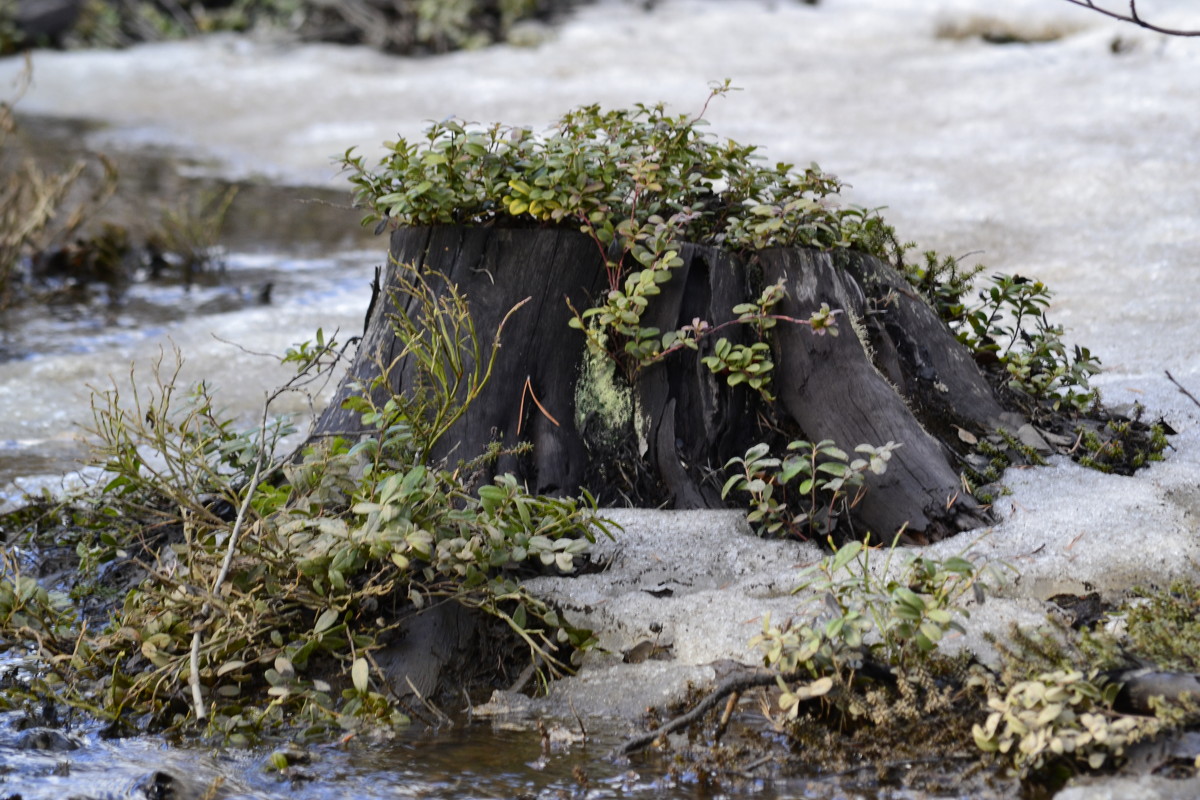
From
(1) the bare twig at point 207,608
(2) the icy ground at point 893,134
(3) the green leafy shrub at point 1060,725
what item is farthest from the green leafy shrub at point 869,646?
(1) the bare twig at point 207,608

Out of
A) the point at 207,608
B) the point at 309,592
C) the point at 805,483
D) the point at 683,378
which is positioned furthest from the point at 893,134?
the point at 207,608

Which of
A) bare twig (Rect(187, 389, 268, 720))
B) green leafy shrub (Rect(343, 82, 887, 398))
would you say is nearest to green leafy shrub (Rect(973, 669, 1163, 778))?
green leafy shrub (Rect(343, 82, 887, 398))

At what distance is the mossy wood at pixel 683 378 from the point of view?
315cm

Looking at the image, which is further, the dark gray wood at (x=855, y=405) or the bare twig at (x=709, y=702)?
the dark gray wood at (x=855, y=405)

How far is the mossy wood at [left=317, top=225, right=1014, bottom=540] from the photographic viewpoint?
3.15m

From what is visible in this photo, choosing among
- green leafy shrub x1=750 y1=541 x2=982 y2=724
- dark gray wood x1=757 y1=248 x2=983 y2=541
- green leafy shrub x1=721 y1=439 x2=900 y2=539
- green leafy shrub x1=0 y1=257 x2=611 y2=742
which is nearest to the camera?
green leafy shrub x1=750 y1=541 x2=982 y2=724

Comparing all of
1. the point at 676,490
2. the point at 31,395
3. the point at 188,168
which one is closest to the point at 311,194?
the point at 188,168

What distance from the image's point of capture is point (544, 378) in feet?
10.9

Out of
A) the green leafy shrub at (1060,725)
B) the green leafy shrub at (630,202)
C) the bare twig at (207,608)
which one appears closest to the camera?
the green leafy shrub at (1060,725)

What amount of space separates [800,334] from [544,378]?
0.78 metres

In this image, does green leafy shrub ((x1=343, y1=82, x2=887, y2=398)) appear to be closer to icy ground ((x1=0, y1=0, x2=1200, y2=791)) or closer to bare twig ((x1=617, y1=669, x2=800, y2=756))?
icy ground ((x1=0, y1=0, x2=1200, y2=791))

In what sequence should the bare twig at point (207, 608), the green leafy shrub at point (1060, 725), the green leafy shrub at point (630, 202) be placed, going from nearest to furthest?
the green leafy shrub at point (1060, 725) < the bare twig at point (207, 608) < the green leafy shrub at point (630, 202)

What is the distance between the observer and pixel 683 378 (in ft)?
10.6

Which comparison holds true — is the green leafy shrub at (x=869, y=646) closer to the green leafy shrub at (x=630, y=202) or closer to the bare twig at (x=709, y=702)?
the bare twig at (x=709, y=702)
